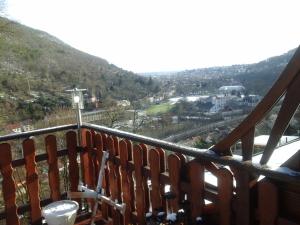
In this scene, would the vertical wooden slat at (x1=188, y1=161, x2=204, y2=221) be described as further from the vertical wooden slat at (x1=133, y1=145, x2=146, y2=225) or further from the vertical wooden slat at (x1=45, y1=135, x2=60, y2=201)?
the vertical wooden slat at (x1=45, y1=135, x2=60, y2=201)

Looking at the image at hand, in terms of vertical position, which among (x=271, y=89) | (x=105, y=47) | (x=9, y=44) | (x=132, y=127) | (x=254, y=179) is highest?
(x=105, y=47)

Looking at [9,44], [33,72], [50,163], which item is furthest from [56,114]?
[50,163]

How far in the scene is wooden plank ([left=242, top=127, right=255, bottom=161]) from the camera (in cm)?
190

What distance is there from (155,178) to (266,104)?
3.91ft

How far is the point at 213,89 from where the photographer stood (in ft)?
45.7

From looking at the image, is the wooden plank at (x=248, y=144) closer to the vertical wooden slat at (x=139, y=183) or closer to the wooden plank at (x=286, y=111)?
the wooden plank at (x=286, y=111)

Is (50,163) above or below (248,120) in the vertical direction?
below

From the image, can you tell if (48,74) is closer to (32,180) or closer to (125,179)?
(32,180)

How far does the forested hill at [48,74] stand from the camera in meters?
15.6

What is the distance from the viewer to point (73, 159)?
3.74m

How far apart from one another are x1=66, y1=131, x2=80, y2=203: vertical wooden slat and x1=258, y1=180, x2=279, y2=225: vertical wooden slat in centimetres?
233

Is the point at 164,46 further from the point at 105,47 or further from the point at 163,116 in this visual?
the point at 163,116

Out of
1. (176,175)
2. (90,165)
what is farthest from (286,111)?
(90,165)

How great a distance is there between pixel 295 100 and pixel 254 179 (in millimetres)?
537
